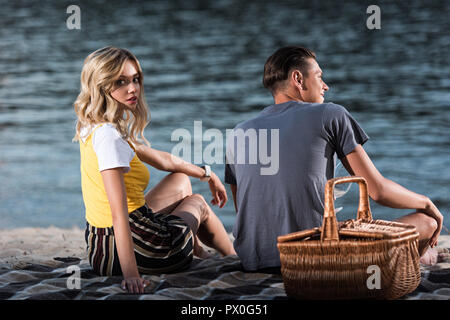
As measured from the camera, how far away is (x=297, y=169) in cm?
223

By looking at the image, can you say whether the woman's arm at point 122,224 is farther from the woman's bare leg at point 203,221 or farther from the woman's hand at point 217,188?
the woman's hand at point 217,188

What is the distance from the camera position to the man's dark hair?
7.79 feet

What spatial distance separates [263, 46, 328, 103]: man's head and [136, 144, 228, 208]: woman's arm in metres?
0.57

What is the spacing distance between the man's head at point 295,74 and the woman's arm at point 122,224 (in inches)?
Result: 27.7

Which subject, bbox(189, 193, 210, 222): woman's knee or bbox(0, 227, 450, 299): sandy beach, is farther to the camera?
bbox(189, 193, 210, 222): woman's knee

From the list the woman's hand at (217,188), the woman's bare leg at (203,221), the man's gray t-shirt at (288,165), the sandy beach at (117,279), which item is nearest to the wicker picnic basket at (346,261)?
the sandy beach at (117,279)

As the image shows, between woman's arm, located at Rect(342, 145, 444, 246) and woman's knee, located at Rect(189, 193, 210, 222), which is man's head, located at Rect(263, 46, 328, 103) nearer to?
woman's arm, located at Rect(342, 145, 444, 246)

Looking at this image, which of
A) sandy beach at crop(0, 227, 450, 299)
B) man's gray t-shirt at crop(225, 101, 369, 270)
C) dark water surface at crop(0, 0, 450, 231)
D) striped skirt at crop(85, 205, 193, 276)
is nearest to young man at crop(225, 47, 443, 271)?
man's gray t-shirt at crop(225, 101, 369, 270)

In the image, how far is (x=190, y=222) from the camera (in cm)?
260

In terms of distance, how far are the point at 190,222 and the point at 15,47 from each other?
17760mm

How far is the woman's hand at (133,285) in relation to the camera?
2143mm

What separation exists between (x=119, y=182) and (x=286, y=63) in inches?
30.9

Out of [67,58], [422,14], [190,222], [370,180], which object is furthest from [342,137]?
[422,14]

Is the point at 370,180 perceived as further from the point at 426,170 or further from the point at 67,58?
the point at 67,58
